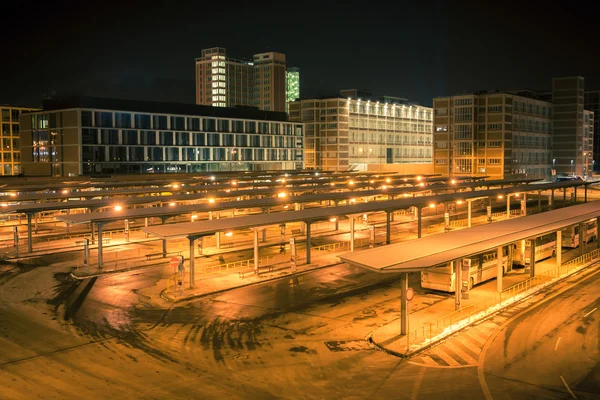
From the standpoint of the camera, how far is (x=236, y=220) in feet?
124

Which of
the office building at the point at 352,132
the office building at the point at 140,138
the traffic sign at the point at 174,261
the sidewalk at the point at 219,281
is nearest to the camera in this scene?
the traffic sign at the point at 174,261

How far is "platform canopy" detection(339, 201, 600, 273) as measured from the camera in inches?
918

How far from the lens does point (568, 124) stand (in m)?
146

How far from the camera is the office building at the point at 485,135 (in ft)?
409

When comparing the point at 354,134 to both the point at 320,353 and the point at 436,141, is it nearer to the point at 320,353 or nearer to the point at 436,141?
the point at 436,141

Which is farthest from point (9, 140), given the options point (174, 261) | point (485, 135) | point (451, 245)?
point (451, 245)

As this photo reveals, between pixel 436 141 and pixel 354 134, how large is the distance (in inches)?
996

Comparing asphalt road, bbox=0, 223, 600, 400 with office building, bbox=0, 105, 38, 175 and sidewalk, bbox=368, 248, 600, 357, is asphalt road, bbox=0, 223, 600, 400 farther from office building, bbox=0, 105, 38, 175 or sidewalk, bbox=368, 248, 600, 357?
office building, bbox=0, 105, 38, 175

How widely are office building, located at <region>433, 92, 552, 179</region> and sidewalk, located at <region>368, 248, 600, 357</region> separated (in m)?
96.0

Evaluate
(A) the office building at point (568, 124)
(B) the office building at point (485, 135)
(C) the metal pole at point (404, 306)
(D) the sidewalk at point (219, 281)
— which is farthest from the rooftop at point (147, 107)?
(C) the metal pole at point (404, 306)

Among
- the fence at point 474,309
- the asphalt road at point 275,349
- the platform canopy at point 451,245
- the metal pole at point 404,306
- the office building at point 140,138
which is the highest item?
the office building at point 140,138

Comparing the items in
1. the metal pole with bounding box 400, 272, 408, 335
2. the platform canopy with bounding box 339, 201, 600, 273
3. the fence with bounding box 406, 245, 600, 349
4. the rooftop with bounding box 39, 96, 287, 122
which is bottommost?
the fence with bounding box 406, 245, 600, 349

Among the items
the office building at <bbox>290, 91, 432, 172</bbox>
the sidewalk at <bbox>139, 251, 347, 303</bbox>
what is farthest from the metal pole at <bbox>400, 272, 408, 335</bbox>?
the office building at <bbox>290, 91, 432, 172</bbox>

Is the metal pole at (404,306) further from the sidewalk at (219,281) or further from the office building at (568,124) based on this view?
the office building at (568,124)
